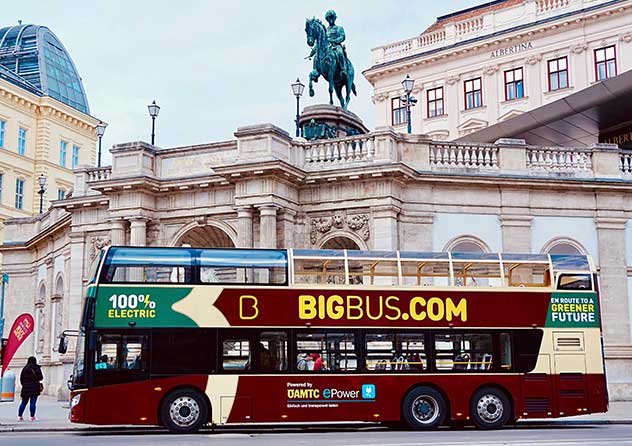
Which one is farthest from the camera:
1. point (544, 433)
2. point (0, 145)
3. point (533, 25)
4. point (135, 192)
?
point (0, 145)

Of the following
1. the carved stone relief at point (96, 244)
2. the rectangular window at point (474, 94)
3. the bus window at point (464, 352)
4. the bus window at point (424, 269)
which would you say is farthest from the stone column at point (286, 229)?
the rectangular window at point (474, 94)

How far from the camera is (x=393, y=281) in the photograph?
23.3 metres

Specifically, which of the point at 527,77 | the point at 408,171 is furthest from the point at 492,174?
the point at 527,77

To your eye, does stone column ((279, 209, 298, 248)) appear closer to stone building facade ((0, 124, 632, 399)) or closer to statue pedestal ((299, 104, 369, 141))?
stone building facade ((0, 124, 632, 399))

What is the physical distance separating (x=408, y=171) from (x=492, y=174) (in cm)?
314

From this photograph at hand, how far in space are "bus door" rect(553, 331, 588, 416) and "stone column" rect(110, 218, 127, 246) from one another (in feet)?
57.6

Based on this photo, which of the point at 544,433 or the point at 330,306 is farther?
the point at 330,306

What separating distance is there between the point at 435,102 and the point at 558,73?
9939mm

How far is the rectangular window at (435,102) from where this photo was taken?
226 ft

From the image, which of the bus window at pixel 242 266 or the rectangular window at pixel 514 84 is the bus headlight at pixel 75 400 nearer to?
the bus window at pixel 242 266

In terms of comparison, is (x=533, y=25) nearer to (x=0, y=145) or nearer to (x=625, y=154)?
(x=625, y=154)

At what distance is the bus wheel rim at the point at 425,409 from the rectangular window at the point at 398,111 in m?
50.4

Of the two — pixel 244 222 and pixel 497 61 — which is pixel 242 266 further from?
pixel 497 61

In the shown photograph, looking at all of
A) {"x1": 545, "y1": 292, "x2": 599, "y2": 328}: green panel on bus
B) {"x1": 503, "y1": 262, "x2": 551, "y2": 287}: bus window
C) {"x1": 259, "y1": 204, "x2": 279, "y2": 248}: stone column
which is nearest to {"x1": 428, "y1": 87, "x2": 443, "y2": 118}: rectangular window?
{"x1": 259, "y1": 204, "x2": 279, "y2": 248}: stone column
